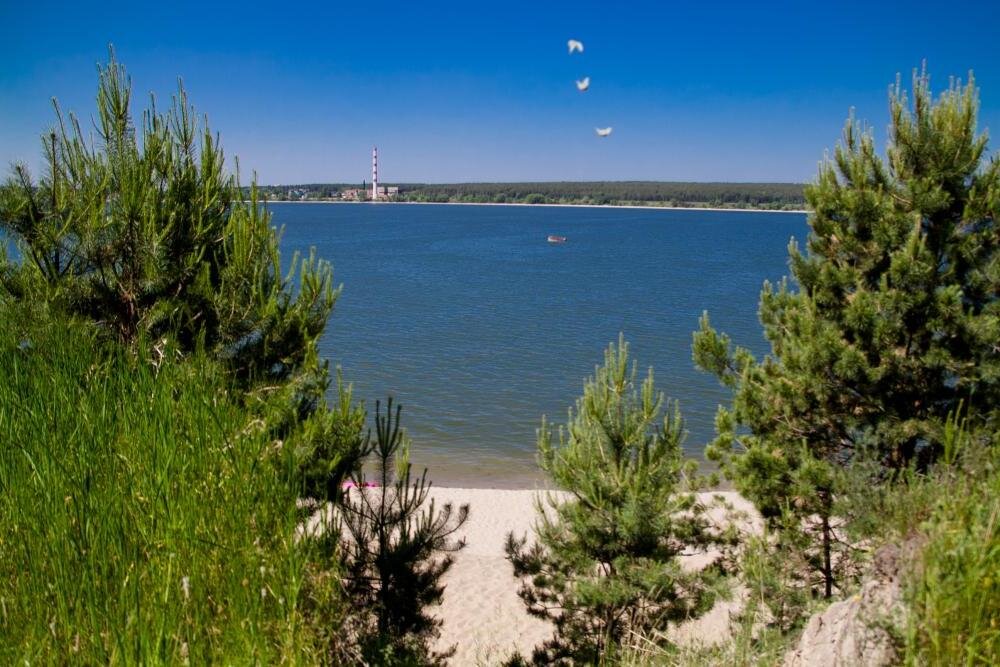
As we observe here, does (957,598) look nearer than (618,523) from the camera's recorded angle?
Yes

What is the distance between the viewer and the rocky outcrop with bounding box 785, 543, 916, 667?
3346 millimetres

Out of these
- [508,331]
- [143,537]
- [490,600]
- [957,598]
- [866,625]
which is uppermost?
[143,537]

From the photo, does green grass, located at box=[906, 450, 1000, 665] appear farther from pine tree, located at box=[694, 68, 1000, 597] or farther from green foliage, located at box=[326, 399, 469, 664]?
pine tree, located at box=[694, 68, 1000, 597]

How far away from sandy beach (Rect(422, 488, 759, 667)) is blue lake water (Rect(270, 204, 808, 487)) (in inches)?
102

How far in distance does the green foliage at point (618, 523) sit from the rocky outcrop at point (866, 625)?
159 inches

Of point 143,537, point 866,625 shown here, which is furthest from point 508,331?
point 143,537

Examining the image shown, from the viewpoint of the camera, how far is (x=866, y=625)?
3.44 meters

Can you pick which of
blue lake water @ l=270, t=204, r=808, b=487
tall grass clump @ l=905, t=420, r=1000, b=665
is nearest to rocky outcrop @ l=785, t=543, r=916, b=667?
tall grass clump @ l=905, t=420, r=1000, b=665

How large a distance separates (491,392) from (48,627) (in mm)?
26569

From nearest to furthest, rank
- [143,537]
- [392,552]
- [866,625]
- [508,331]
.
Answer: [143,537] → [866,625] → [392,552] → [508,331]

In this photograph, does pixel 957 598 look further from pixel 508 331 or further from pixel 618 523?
pixel 508 331

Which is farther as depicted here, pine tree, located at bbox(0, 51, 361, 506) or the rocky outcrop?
pine tree, located at bbox(0, 51, 361, 506)

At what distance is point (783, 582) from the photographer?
6.88m

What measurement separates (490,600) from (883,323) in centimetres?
884
